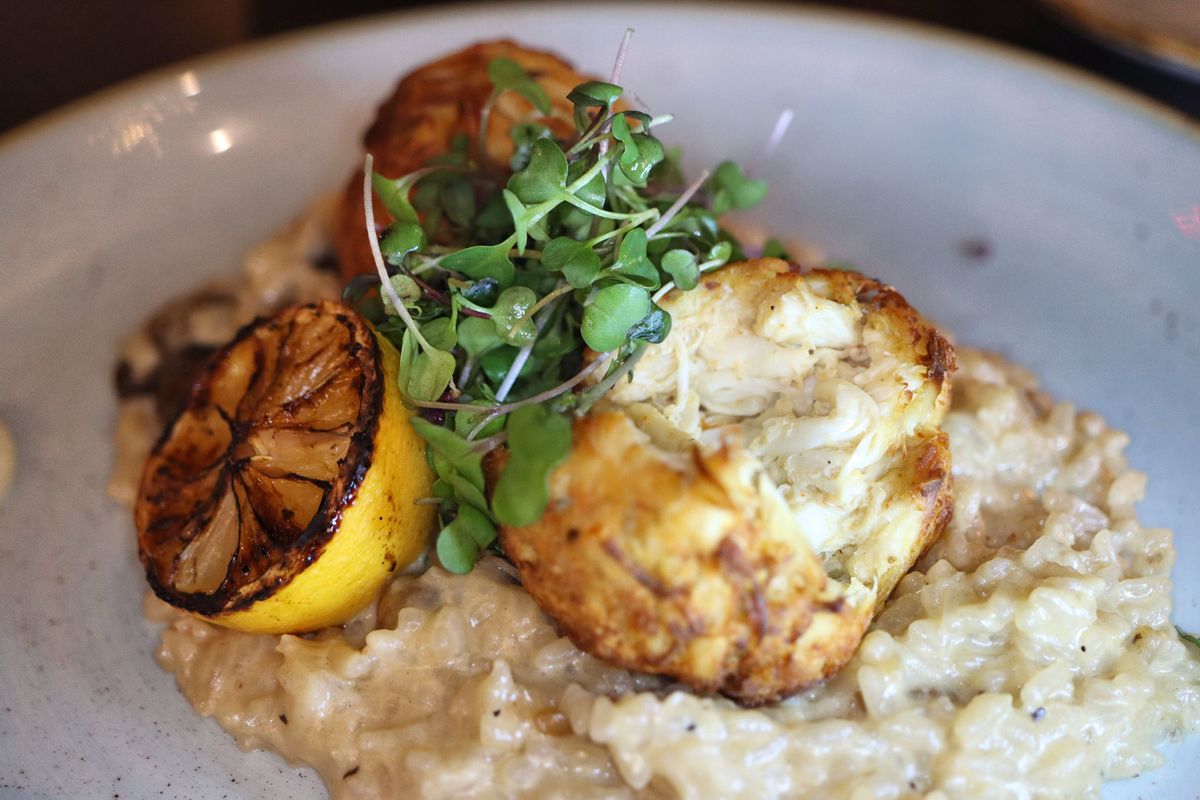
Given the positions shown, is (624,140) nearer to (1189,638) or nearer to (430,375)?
(430,375)

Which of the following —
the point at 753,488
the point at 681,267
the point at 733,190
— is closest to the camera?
the point at 753,488

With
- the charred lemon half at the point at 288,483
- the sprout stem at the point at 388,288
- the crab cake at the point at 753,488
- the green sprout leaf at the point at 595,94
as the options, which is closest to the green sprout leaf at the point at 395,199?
the sprout stem at the point at 388,288

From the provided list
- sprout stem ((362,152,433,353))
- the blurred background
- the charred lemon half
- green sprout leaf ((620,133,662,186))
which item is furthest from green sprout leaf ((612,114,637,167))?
the blurred background

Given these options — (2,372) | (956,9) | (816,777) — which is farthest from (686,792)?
(956,9)

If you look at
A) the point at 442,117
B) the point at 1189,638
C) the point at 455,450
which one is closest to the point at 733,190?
the point at 442,117

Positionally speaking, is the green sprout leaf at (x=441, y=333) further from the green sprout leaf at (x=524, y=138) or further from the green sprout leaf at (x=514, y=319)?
the green sprout leaf at (x=524, y=138)

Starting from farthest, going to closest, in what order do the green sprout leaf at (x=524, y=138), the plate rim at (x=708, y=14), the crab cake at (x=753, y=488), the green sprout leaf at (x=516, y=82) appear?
the plate rim at (x=708, y=14), the green sprout leaf at (x=516, y=82), the green sprout leaf at (x=524, y=138), the crab cake at (x=753, y=488)
